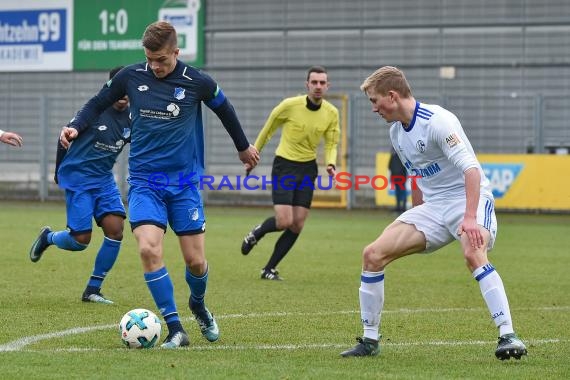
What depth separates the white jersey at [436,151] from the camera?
7148mm

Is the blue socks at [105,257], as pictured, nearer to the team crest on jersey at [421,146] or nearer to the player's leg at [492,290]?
the team crest on jersey at [421,146]

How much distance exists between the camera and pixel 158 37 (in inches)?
296

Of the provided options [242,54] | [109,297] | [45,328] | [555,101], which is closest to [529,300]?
[109,297]

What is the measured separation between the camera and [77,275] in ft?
42.2

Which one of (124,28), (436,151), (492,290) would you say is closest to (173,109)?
(436,151)

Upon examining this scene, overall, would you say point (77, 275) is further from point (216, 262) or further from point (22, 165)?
point (22, 165)

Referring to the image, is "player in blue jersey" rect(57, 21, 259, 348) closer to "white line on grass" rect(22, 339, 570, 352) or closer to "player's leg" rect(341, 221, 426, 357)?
"white line on grass" rect(22, 339, 570, 352)

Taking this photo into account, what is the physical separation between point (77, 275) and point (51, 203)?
1763 centimetres

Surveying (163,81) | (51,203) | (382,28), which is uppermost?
(382,28)

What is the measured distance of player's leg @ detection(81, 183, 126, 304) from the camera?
10.5 m

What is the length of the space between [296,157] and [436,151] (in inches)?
244

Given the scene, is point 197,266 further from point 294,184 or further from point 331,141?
point 331,141

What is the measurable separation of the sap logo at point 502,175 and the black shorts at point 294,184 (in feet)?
43.9

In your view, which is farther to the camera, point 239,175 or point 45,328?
point 239,175
